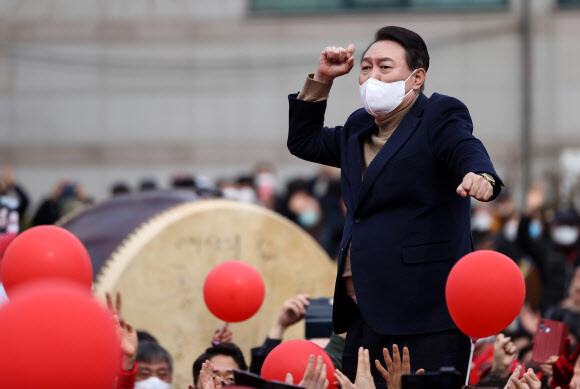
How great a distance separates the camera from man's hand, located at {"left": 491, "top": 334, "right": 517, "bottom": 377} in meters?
3.32

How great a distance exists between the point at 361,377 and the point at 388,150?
0.67m

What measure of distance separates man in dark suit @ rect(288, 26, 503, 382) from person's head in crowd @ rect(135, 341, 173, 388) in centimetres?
143

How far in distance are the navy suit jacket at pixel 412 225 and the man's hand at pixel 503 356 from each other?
2.13ft

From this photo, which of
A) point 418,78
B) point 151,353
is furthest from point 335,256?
point 418,78

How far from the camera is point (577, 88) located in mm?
15102

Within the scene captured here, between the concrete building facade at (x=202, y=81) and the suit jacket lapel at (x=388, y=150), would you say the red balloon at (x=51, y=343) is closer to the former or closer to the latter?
the suit jacket lapel at (x=388, y=150)

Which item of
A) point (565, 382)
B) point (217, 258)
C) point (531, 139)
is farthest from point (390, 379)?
point (531, 139)

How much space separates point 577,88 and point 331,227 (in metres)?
8.09

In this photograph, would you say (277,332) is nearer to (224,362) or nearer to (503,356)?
(224,362)

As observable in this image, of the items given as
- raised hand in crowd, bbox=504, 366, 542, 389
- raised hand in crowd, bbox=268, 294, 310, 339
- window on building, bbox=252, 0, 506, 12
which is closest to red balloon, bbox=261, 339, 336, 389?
raised hand in crowd, bbox=504, 366, 542, 389

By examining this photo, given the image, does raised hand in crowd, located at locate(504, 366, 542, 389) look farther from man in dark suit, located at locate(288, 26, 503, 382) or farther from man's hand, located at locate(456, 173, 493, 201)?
man's hand, located at locate(456, 173, 493, 201)

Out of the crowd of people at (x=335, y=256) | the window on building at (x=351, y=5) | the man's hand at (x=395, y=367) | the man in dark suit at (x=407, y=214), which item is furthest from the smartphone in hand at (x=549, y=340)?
the window on building at (x=351, y=5)

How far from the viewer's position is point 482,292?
8.34ft

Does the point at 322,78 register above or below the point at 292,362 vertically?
above
